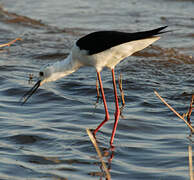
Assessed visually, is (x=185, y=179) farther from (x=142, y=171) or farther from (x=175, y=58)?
(x=175, y=58)

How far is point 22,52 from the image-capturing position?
9297 millimetres

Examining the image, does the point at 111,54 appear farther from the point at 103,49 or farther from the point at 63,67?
the point at 63,67

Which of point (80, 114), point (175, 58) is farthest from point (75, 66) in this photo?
point (175, 58)

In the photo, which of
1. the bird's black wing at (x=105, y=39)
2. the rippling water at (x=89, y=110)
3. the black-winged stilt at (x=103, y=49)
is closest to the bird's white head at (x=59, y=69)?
the black-winged stilt at (x=103, y=49)

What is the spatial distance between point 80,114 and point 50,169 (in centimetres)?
169

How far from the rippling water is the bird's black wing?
39.0 inches

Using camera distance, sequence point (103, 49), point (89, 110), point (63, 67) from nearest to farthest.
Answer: point (103, 49) → point (63, 67) → point (89, 110)

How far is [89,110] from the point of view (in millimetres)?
6059

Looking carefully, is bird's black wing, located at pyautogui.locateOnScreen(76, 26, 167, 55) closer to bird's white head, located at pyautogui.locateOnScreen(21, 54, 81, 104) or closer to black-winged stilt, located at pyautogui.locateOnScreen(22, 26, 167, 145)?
black-winged stilt, located at pyautogui.locateOnScreen(22, 26, 167, 145)

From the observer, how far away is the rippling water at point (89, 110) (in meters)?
4.36

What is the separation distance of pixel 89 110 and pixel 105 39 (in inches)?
53.1

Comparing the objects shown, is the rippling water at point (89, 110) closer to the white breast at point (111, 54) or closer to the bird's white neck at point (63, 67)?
the bird's white neck at point (63, 67)

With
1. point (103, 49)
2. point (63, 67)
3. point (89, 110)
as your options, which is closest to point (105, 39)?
point (103, 49)

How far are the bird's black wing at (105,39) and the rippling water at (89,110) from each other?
3.25 feet
